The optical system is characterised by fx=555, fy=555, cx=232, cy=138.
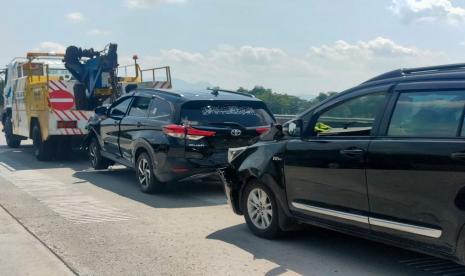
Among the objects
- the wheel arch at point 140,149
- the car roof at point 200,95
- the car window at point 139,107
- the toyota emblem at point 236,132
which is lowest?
the wheel arch at point 140,149

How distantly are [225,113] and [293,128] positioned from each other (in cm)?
298

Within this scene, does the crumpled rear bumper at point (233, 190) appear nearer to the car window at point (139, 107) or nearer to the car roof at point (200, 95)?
the car roof at point (200, 95)

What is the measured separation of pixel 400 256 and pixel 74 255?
320 cm

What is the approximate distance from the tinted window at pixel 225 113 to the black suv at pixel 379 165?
235 cm

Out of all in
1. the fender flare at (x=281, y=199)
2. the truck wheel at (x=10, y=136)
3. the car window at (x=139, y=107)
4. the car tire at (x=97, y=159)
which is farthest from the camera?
the truck wheel at (x=10, y=136)

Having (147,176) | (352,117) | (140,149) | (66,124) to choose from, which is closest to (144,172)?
(147,176)

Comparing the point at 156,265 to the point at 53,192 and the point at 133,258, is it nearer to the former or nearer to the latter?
the point at 133,258

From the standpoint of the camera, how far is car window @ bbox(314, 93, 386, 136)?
Result: 4.97 metres

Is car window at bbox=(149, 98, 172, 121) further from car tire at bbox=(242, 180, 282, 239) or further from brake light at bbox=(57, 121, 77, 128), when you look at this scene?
brake light at bbox=(57, 121, 77, 128)

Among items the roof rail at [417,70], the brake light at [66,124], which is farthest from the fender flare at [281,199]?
the brake light at [66,124]

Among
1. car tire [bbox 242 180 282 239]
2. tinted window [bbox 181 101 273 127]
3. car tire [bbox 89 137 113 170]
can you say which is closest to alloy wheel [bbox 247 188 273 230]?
car tire [bbox 242 180 282 239]

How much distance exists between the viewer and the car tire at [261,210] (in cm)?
593

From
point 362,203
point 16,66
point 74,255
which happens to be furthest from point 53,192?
point 16,66

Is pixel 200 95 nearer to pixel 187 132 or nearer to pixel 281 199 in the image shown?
pixel 187 132
